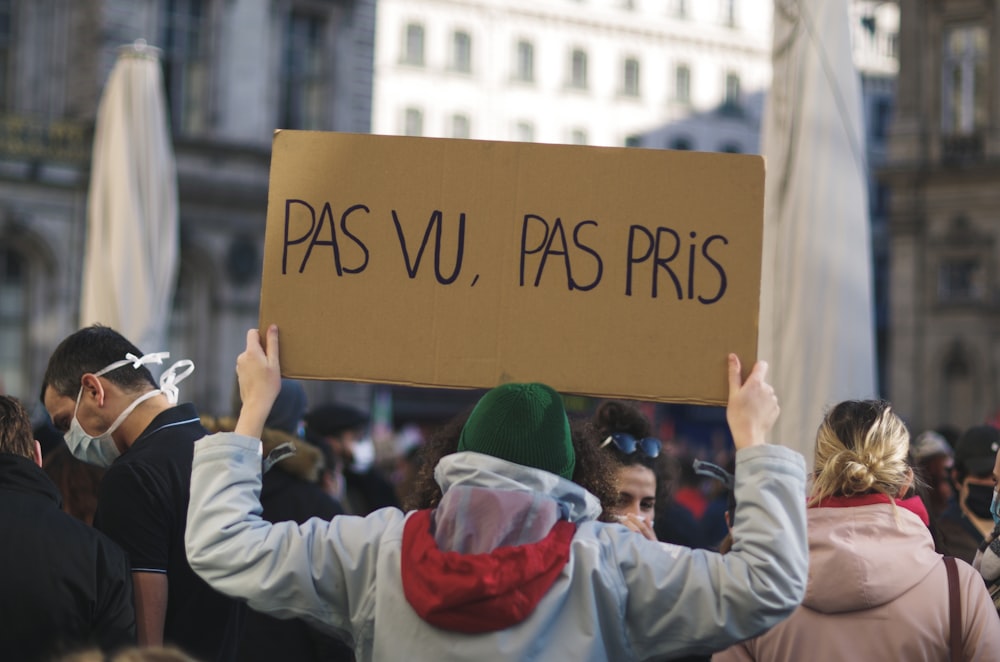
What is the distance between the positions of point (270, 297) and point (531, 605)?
97 cm

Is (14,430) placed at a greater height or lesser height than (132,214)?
lesser

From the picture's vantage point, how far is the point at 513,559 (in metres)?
2.97

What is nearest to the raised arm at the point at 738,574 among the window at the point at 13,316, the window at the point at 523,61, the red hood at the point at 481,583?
the red hood at the point at 481,583

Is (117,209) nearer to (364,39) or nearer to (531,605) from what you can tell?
(531,605)

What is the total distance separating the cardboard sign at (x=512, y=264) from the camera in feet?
11.0

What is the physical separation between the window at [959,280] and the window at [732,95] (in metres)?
32.9

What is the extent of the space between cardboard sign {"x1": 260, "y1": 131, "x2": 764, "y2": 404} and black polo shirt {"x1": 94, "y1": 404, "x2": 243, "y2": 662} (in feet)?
3.34

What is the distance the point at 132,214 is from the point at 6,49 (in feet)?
47.2

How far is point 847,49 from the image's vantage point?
6949 millimetres

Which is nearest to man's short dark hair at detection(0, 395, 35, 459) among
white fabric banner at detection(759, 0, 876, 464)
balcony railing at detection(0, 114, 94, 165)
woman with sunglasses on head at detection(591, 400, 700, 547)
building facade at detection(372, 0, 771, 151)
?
woman with sunglasses on head at detection(591, 400, 700, 547)

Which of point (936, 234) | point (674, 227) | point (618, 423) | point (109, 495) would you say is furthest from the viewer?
point (936, 234)

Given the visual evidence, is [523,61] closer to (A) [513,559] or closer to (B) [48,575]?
(B) [48,575]

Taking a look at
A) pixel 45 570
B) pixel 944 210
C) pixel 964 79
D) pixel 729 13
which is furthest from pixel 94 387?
pixel 729 13

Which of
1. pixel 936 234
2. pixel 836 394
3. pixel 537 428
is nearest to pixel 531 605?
pixel 537 428
